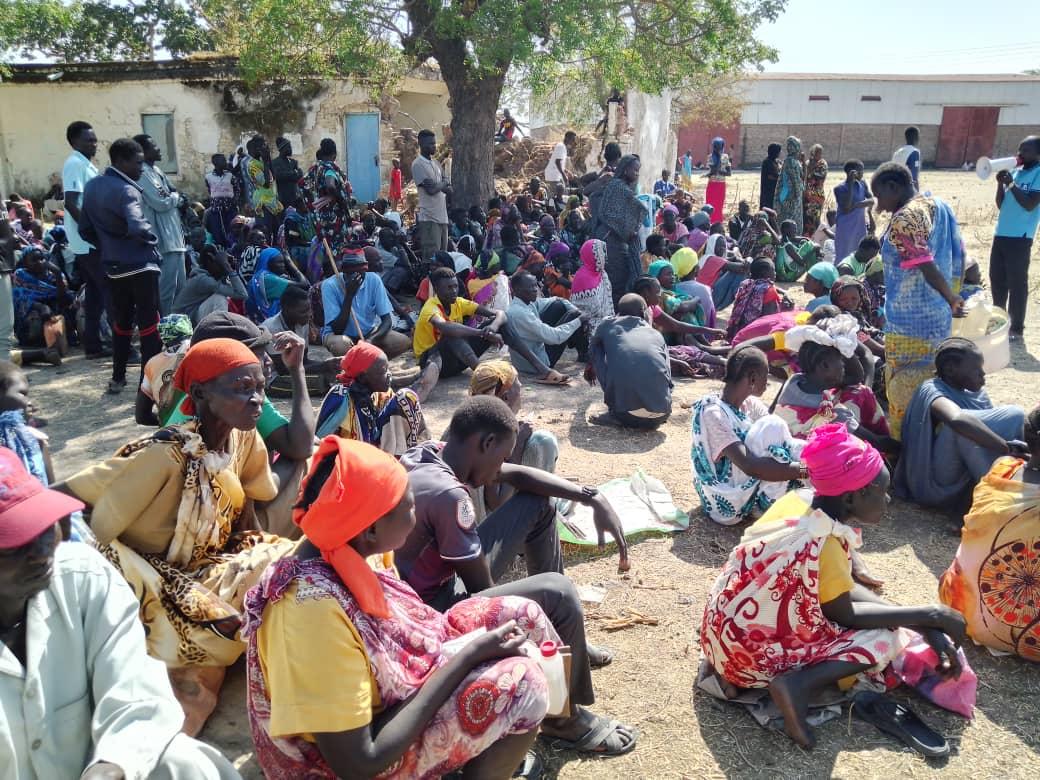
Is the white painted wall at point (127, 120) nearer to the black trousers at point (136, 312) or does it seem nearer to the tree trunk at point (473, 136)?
the tree trunk at point (473, 136)

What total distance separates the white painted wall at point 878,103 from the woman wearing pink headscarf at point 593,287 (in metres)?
33.1

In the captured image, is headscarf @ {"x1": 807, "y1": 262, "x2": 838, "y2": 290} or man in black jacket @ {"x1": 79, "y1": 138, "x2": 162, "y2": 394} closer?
man in black jacket @ {"x1": 79, "y1": 138, "x2": 162, "y2": 394}

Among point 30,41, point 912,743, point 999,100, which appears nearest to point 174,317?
point 912,743

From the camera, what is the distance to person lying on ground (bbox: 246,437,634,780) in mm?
1874

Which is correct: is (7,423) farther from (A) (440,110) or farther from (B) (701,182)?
(B) (701,182)

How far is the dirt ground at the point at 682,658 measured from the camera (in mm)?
2729

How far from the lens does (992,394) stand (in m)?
6.52

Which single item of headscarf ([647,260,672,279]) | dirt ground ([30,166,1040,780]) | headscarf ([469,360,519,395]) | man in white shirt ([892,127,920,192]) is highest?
man in white shirt ([892,127,920,192])

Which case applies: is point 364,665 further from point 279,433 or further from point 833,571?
point 279,433

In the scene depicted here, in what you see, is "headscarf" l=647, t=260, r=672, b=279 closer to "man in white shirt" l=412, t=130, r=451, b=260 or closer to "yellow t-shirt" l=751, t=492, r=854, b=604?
"man in white shirt" l=412, t=130, r=451, b=260

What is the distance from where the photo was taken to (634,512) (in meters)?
4.55

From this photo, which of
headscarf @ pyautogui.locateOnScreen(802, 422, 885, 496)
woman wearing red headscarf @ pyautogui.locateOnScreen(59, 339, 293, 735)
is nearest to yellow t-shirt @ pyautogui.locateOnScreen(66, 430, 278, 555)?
woman wearing red headscarf @ pyautogui.locateOnScreen(59, 339, 293, 735)

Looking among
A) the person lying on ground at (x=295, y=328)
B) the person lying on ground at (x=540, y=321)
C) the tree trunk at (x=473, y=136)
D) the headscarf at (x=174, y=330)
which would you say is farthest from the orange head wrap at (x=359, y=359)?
the tree trunk at (x=473, y=136)

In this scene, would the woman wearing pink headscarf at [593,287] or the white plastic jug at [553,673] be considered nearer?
the white plastic jug at [553,673]
